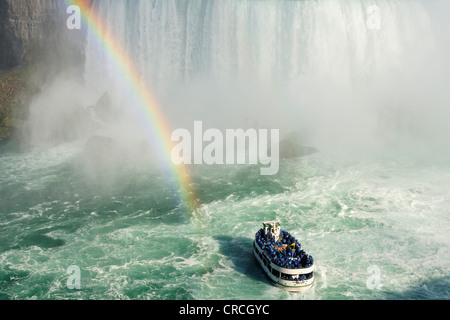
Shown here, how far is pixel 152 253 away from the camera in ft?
75.1

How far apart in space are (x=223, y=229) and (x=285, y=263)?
7028 millimetres

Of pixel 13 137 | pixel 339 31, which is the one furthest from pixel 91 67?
pixel 339 31

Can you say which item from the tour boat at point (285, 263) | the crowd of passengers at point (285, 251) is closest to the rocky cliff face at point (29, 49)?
the crowd of passengers at point (285, 251)

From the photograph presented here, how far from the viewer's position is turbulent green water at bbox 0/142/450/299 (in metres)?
19.8

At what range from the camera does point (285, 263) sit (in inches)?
743

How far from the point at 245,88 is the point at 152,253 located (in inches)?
1026

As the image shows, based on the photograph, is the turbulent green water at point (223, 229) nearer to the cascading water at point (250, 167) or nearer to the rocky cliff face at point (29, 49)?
the cascading water at point (250, 167)

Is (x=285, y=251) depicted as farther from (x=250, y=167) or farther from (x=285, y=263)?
(x=250, y=167)

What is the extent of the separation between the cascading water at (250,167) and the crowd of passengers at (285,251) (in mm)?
1259

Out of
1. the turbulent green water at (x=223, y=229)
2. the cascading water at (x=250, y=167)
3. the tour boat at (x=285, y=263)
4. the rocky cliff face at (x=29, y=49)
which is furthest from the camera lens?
the rocky cliff face at (x=29, y=49)

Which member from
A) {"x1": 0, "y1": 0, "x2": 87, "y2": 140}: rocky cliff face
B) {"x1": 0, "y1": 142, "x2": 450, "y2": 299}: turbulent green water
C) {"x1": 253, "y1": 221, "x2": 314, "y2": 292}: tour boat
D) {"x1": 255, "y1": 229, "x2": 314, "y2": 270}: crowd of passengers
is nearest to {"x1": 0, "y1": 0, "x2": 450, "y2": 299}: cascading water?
{"x1": 0, "y1": 142, "x2": 450, "y2": 299}: turbulent green water

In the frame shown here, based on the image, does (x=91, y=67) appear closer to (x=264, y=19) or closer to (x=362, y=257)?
(x=264, y=19)

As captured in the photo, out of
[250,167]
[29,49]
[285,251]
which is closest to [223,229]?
[285,251]

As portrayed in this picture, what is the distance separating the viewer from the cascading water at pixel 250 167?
21000mm
